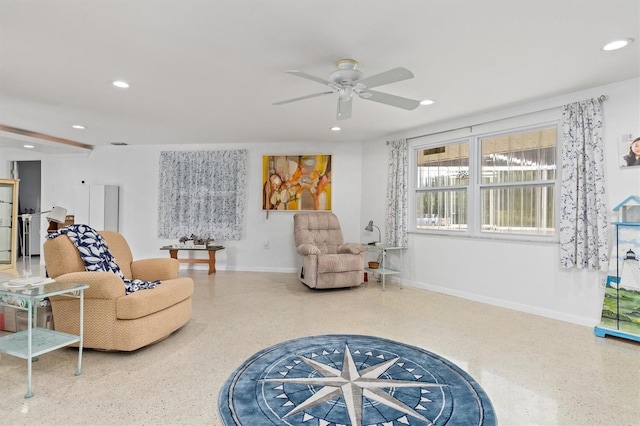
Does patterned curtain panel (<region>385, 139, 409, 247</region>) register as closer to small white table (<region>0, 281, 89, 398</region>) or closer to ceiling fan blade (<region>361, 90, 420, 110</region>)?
ceiling fan blade (<region>361, 90, 420, 110</region>)

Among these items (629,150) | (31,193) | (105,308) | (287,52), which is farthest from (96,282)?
(31,193)

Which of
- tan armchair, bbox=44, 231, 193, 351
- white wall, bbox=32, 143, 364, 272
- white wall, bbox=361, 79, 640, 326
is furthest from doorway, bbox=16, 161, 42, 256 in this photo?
white wall, bbox=361, 79, 640, 326

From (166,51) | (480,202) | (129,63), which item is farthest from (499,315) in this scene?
(129,63)

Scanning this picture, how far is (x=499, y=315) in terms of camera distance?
3.52 m

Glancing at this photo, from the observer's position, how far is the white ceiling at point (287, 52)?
2.01 metres

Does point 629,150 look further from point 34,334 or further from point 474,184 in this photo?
point 34,334

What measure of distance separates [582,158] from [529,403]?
8.19 ft

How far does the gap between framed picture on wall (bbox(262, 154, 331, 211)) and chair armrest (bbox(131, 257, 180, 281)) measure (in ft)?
8.95

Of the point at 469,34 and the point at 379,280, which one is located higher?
the point at 469,34

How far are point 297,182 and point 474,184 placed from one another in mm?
2837

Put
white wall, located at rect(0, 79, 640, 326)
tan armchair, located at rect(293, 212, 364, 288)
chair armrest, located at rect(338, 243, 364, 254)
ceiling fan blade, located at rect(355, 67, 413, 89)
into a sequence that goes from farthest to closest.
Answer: chair armrest, located at rect(338, 243, 364, 254) < tan armchair, located at rect(293, 212, 364, 288) < white wall, located at rect(0, 79, 640, 326) < ceiling fan blade, located at rect(355, 67, 413, 89)

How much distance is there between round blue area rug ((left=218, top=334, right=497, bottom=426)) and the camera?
1.74 meters

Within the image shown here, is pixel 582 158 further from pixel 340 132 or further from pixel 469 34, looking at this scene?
pixel 340 132

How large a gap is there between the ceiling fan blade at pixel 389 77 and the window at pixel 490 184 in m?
2.32
